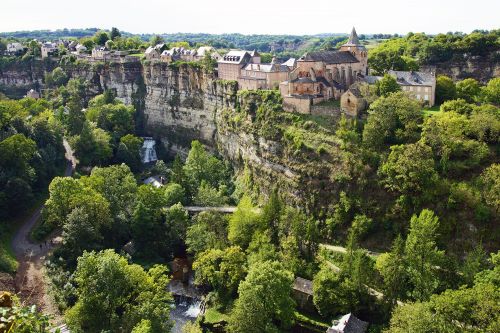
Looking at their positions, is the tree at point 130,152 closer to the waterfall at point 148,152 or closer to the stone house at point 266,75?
the waterfall at point 148,152

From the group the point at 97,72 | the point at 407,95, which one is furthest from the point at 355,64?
the point at 97,72

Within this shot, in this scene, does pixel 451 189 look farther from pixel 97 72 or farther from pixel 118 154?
pixel 97 72

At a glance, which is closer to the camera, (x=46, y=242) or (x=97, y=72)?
(x=46, y=242)

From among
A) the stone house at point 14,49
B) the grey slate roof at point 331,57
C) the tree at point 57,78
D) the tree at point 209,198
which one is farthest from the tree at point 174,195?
the stone house at point 14,49

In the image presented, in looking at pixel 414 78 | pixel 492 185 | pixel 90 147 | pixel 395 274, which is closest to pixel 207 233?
pixel 395 274

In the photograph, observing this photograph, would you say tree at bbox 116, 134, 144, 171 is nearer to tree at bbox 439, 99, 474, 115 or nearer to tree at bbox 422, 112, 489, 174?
tree at bbox 422, 112, 489, 174

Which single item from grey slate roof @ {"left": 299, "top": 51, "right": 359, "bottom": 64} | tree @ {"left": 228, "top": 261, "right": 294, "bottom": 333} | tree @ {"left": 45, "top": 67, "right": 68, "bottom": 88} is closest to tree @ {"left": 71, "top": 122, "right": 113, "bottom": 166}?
tree @ {"left": 45, "top": 67, "right": 68, "bottom": 88}
